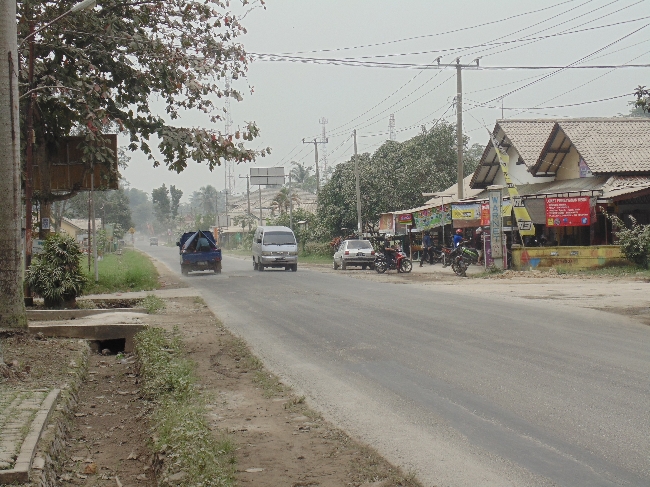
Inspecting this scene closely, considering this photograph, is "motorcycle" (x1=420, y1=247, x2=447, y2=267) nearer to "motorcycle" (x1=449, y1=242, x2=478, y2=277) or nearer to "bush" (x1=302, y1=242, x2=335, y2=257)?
"motorcycle" (x1=449, y1=242, x2=478, y2=277)

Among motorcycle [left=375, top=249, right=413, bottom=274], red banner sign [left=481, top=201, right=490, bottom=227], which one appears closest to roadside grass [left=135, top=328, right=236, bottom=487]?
red banner sign [left=481, top=201, right=490, bottom=227]

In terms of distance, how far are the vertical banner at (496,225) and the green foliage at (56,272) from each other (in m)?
16.8

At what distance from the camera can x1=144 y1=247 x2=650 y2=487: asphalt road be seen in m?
5.89

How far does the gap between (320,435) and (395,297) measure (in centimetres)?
1408

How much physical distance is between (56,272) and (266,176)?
172ft

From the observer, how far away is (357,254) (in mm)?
39969

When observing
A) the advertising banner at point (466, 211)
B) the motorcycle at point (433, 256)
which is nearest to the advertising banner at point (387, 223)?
the motorcycle at point (433, 256)

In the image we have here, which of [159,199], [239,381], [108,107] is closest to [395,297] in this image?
[108,107]

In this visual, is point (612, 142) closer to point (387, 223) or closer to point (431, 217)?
point (431, 217)

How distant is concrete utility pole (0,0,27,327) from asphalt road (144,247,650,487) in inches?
162

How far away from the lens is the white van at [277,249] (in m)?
40.1

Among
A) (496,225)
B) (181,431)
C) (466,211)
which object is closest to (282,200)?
(466,211)

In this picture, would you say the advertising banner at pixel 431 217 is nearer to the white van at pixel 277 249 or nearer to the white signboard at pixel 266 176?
the white van at pixel 277 249

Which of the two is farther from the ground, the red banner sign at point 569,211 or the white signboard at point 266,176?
the white signboard at point 266,176
